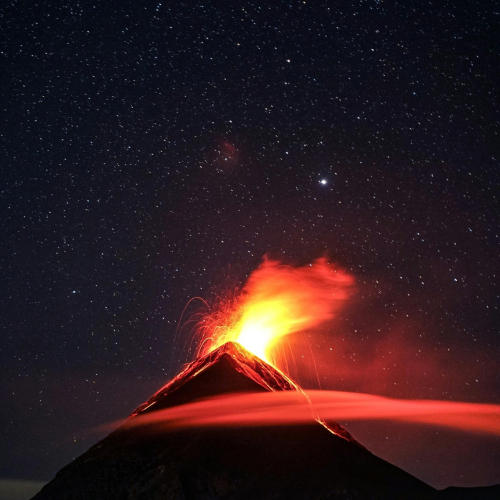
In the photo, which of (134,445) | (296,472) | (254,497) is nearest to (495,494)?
(296,472)

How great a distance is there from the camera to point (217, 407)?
37.9m

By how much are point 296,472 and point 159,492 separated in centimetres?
739

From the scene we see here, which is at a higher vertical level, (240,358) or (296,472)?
(240,358)

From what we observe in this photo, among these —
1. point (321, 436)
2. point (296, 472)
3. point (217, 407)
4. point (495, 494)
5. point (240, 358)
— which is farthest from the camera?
point (240, 358)

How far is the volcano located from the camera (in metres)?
28.5

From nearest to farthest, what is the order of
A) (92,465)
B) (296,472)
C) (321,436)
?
(296,472) → (92,465) → (321,436)

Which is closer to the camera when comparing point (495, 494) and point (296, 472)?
point (495, 494)

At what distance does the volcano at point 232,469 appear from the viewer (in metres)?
28.5

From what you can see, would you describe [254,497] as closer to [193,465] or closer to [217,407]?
[193,465]

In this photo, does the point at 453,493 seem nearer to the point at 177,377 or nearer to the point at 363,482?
the point at 363,482

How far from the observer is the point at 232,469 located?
100 feet

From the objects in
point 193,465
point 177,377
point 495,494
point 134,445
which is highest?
point 177,377

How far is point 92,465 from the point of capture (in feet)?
105

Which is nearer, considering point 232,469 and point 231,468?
point 232,469
